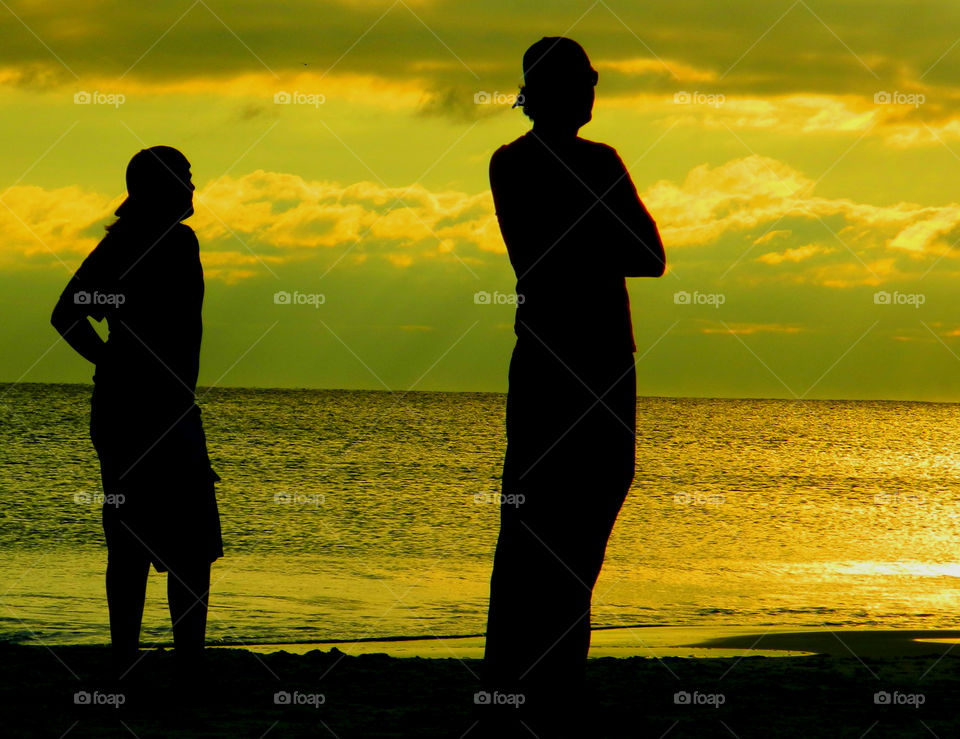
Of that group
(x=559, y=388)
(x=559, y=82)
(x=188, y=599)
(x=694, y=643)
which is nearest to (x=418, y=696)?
(x=188, y=599)

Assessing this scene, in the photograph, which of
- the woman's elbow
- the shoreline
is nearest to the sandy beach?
the shoreline

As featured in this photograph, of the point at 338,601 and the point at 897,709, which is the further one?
the point at 338,601

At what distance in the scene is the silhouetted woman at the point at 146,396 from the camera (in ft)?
12.1

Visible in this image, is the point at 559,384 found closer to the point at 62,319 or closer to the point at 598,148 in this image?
the point at 598,148

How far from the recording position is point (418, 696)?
4508 millimetres

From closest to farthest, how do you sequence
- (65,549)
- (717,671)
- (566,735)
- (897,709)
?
1. (566,735)
2. (897,709)
3. (717,671)
4. (65,549)

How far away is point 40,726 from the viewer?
139 inches

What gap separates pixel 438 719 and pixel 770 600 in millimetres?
8531

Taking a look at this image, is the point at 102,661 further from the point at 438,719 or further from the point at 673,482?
the point at 673,482

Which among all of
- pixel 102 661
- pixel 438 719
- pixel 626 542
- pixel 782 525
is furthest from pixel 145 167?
pixel 782 525

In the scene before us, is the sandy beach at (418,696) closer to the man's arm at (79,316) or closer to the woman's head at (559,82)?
the man's arm at (79,316)

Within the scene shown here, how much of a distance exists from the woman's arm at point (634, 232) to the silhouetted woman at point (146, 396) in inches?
64.3

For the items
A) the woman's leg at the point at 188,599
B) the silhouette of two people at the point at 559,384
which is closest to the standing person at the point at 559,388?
the silhouette of two people at the point at 559,384

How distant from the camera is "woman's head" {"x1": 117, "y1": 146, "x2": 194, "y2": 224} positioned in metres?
3.80
